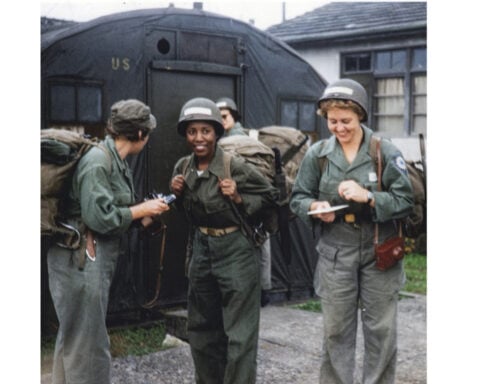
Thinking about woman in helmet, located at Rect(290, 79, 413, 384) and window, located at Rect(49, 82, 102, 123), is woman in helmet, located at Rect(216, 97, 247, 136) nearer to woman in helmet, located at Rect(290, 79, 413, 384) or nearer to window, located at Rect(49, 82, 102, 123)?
window, located at Rect(49, 82, 102, 123)

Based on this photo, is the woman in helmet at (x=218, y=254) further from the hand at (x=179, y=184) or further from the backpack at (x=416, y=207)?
the backpack at (x=416, y=207)

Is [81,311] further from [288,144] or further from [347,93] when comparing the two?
[288,144]

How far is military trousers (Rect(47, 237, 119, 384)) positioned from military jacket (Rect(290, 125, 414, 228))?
1.33m

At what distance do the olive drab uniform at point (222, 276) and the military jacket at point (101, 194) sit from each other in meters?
0.64

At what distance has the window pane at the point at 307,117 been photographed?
8.84 metres

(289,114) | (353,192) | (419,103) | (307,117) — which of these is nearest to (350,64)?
(419,103)

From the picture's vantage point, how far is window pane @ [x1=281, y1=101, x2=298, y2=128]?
862 cm

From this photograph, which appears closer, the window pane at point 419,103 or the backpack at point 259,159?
the backpack at point 259,159

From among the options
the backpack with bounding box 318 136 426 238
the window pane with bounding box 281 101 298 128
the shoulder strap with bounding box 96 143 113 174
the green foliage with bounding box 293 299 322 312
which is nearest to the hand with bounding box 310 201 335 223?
the backpack with bounding box 318 136 426 238

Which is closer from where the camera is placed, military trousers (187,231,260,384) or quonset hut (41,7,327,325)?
military trousers (187,231,260,384)

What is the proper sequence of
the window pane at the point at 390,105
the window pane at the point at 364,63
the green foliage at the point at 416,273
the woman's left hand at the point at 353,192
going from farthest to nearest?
1. the window pane at the point at 364,63
2. the window pane at the point at 390,105
3. the green foliage at the point at 416,273
4. the woman's left hand at the point at 353,192

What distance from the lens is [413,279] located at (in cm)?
1014

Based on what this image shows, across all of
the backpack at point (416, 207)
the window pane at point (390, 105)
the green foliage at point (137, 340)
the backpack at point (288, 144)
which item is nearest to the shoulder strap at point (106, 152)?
the backpack at point (416, 207)
